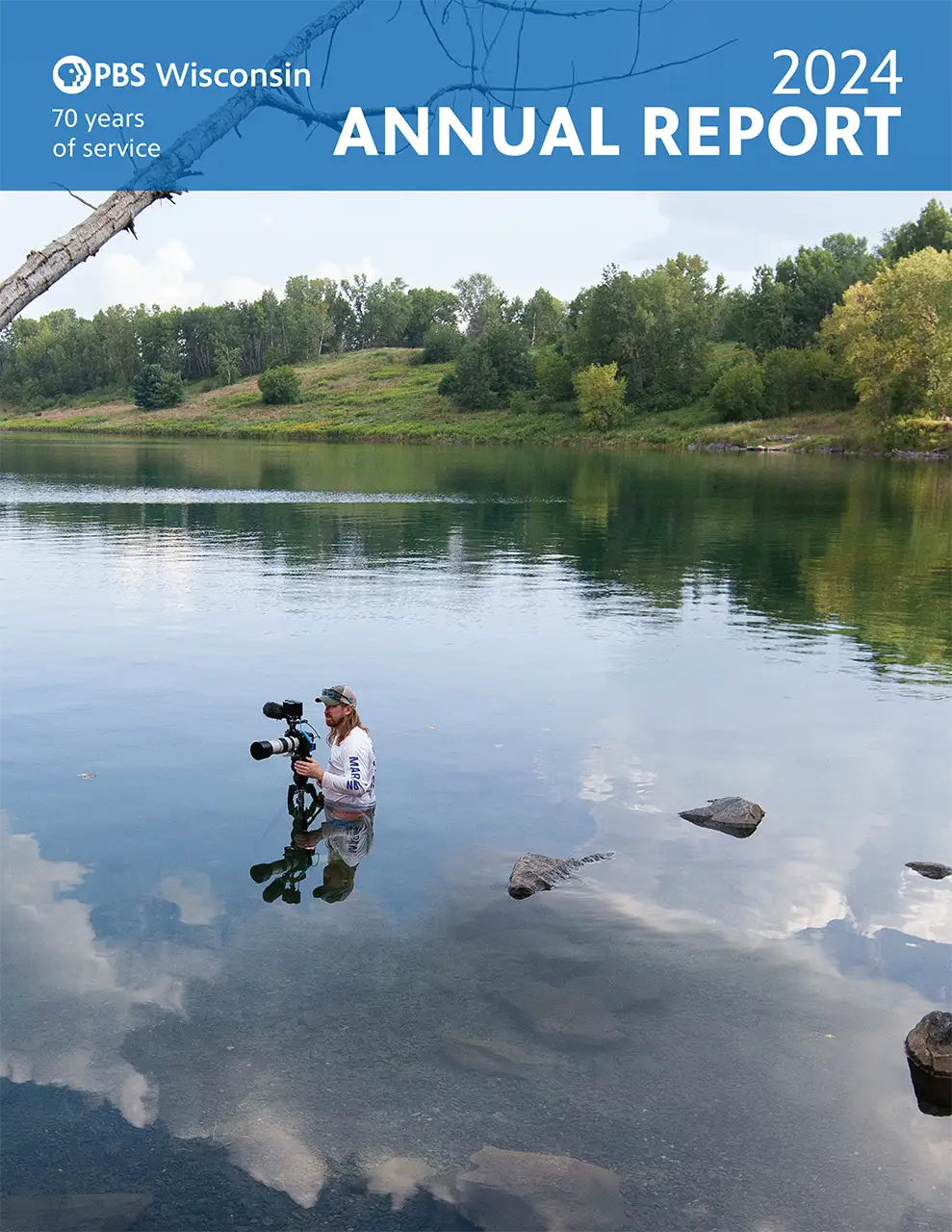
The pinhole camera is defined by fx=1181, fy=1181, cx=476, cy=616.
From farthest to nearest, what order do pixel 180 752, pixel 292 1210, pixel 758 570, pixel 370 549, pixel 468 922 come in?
pixel 370 549, pixel 758 570, pixel 180 752, pixel 468 922, pixel 292 1210

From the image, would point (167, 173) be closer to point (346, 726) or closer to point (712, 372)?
point (346, 726)

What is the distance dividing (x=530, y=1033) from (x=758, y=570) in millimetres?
28162

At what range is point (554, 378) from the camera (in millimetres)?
158000

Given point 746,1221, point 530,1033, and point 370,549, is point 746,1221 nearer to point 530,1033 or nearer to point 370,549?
point 530,1033

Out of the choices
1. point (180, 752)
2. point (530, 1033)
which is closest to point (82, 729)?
point (180, 752)

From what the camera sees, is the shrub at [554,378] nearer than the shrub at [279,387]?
Yes

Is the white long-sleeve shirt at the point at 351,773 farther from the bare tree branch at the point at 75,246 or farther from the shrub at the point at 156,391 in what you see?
the shrub at the point at 156,391

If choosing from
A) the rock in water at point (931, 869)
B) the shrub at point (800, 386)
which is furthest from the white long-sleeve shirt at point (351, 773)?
the shrub at point (800, 386)

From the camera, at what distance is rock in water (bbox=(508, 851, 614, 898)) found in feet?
40.1

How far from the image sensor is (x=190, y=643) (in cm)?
2398

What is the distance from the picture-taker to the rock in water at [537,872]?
12.2 m

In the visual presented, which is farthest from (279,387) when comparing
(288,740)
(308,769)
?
(308,769)

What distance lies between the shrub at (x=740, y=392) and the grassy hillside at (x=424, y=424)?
2391mm

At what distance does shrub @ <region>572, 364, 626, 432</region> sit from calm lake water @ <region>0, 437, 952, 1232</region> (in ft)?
380
